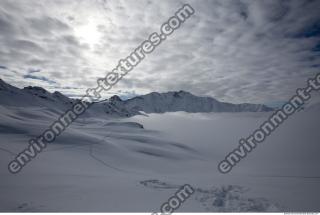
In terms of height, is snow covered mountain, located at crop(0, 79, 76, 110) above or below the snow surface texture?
above

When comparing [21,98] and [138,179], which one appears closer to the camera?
[138,179]

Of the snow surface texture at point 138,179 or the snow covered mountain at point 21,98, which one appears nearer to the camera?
the snow surface texture at point 138,179

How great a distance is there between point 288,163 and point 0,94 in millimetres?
107468

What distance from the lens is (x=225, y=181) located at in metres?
5.78

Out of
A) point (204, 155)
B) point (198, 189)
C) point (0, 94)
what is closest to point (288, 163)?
point (204, 155)

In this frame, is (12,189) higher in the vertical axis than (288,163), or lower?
lower

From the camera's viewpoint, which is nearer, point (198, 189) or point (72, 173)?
point (198, 189)

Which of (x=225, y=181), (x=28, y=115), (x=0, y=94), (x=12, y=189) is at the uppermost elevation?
(x=0, y=94)

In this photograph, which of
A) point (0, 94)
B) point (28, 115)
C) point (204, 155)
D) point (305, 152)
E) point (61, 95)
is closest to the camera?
point (305, 152)

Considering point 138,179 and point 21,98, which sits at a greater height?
point 21,98

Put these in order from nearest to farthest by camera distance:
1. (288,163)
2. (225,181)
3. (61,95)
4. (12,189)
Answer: (12,189) → (225,181) → (288,163) → (61,95)

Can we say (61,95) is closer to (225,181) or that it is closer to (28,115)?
(28,115)

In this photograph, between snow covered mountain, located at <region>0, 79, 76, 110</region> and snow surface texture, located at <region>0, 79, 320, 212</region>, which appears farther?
snow covered mountain, located at <region>0, 79, 76, 110</region>

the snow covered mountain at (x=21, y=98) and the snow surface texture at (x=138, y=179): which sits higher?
the snow covered mountain at (x=21, y=98)
